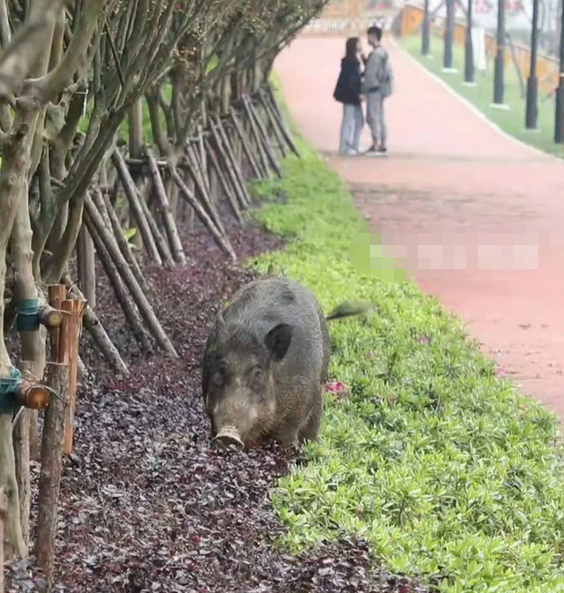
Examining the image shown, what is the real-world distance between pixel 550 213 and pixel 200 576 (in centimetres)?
1427

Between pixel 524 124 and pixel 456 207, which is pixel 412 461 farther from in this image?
pixel 524 124

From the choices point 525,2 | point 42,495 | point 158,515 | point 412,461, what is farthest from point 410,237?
point 525,2

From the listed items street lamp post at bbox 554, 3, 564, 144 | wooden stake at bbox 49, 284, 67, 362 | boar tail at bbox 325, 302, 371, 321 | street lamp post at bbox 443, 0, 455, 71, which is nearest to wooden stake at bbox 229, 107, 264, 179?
street lamp post at bbox 554, 3, 564, 144

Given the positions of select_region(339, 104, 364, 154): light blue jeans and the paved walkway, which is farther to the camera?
select_region(339, 104, 364, 154): light blue jeans

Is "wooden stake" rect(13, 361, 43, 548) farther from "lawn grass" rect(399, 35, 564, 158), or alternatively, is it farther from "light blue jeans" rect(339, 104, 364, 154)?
"lawn grass" rect(399, 35, 564, 158)

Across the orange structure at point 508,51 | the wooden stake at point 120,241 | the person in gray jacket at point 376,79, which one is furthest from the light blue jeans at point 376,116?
the wooden stake at point 120,241

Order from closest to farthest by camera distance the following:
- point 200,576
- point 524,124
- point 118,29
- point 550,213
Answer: point 200,576, point 118,29, point 550,213, point 524,124

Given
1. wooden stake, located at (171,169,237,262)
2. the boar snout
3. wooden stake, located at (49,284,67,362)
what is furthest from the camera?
wooden stake, located at (171,169,237,262)

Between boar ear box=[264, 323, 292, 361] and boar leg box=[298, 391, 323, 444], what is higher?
boar ear box=[264, 323, 292, 361]

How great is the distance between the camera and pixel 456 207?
1897cm

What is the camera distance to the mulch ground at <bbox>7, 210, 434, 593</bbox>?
5.02m

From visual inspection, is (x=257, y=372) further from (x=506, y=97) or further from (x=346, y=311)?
(x=506, y=97)

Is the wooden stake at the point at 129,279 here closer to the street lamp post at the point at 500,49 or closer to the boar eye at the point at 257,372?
the boar eye at the point at 257,372

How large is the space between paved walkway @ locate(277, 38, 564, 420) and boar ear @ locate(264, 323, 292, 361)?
9.39 feet
